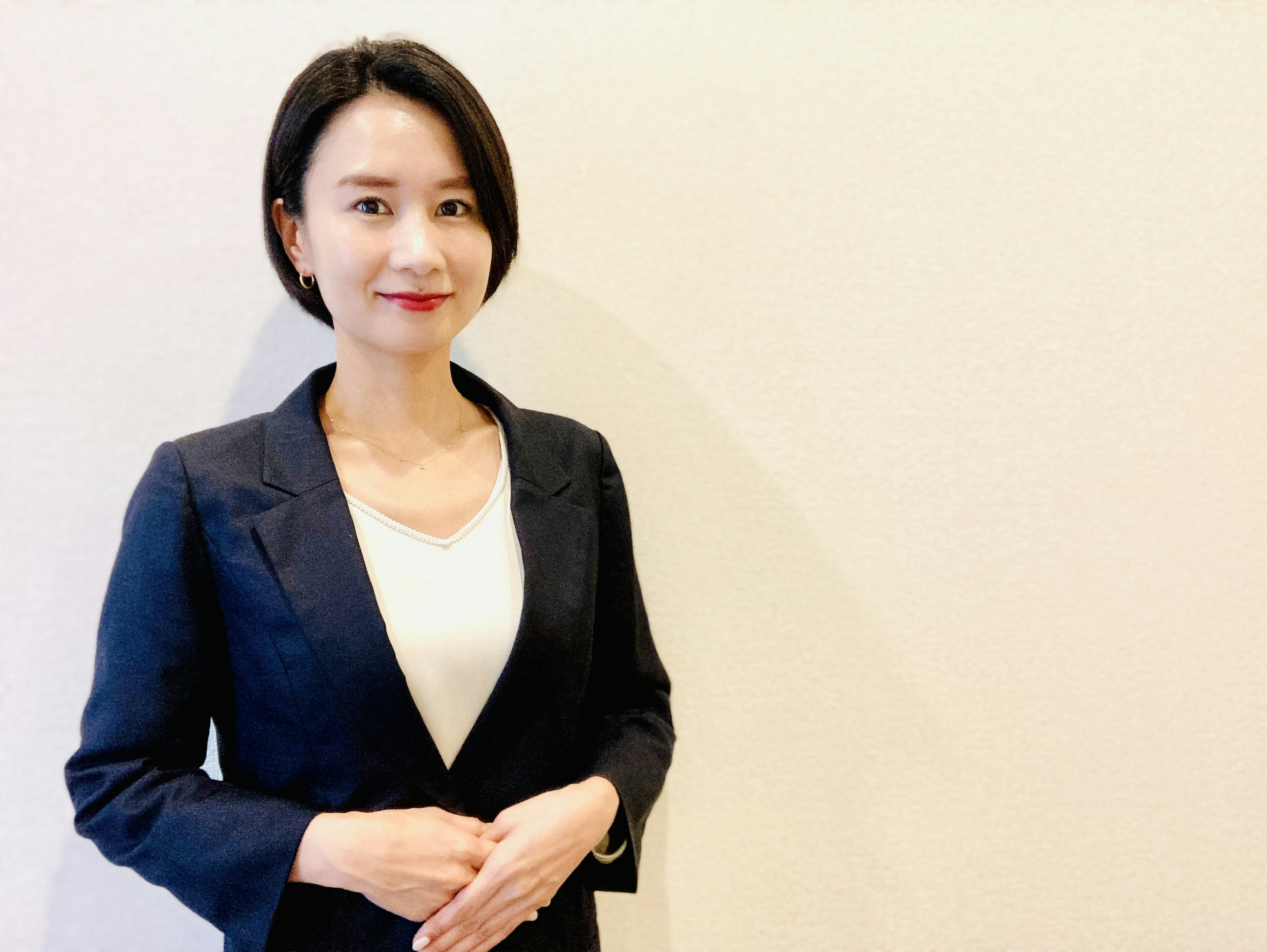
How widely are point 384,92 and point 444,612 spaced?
544 mm

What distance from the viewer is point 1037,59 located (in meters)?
1.41

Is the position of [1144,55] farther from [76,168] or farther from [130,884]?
[130,884]

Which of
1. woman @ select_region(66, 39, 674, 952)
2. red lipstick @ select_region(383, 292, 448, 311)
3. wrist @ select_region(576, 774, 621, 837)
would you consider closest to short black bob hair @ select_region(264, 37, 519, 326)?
woman @ select_region(66, 39, 674, 952)

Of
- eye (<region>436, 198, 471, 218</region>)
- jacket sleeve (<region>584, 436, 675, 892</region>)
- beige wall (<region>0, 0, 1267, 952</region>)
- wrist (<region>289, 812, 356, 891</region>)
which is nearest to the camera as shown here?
wrist (<region>289, 812, 356, 891</region>)

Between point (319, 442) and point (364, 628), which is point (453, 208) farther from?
point (364, 628)

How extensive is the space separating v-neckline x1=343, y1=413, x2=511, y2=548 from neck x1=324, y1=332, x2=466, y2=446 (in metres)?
0.09

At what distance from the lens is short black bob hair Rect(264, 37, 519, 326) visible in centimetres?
100

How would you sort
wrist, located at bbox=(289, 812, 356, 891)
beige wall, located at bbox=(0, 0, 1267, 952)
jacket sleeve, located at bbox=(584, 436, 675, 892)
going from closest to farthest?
wrist, located at bbox=(289, 812, 356, 891), jacket sleeve, located at bbox=(584, 436, 675, 892), beige wall, located at bbox=(0, 0, 1267, 952)

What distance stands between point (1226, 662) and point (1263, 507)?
0.24 meters

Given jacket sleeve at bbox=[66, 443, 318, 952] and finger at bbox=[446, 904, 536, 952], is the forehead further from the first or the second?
finger at bbox=[446, 904, 536, 952]

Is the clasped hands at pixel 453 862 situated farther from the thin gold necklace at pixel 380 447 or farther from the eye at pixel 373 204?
the eye at pixel 373 204

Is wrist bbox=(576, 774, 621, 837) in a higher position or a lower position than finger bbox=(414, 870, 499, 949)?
higher

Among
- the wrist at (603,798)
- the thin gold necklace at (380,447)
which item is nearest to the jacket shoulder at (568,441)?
the thin gold necklace at (380,447)

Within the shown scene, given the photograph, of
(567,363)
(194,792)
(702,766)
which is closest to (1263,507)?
(702,766)
